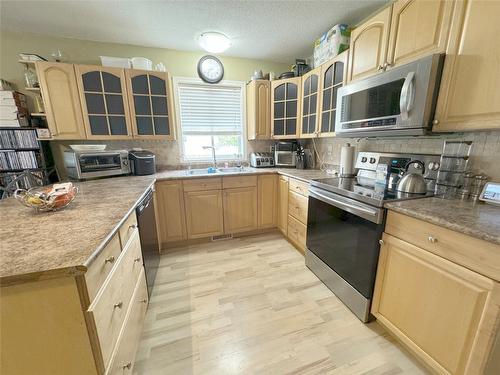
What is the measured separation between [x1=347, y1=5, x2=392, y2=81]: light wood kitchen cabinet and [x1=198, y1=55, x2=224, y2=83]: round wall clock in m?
1.74

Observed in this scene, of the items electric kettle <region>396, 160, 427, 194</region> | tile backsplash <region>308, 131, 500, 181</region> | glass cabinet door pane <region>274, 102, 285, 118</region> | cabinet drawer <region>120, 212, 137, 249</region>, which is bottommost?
cabinet drawer <region>120, 212, 137, 249</region>

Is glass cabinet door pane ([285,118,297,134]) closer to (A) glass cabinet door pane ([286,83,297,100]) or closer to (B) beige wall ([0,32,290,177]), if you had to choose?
(A) glass cabinet door pane ([286,83,297,100])

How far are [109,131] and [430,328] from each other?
328 centimetres

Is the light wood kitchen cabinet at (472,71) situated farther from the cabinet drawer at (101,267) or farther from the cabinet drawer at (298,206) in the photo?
the cabinet drawer at (101,267)

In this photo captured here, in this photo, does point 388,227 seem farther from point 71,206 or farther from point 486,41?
point 71,206

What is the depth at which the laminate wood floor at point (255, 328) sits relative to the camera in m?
1.25

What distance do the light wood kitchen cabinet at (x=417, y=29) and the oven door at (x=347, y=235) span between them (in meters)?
1.06

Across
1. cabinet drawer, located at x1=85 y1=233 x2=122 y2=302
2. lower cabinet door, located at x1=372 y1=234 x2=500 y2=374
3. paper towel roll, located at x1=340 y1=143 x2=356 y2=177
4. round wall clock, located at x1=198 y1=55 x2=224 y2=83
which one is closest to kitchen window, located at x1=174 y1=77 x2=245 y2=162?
round wall clock, located at x1=198 y1=55 x2=224 y2=83

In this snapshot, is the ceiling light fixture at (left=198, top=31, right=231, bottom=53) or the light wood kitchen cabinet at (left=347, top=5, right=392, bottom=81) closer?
the light wood kitchen cabinet at (left=347, top=5, right=392, bottom=81)

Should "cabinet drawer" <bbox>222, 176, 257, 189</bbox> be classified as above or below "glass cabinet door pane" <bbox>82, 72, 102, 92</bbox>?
below

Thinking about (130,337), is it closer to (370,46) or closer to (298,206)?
(298,206)

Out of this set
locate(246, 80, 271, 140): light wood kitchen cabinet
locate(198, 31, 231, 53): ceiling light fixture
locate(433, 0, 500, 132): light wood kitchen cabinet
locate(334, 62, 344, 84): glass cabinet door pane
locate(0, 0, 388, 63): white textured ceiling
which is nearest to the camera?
locate(433, 0, 500, 132): light wood kitchen cabinet

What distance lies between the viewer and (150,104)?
2527 millimetres

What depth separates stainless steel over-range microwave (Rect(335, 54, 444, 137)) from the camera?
4.19 ft
